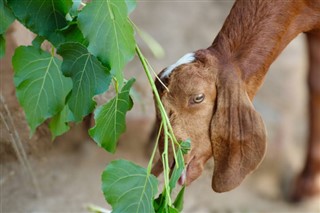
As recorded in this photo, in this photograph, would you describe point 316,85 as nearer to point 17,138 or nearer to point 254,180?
point 254,180

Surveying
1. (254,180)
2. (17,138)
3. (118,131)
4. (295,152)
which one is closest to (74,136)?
(17,138)

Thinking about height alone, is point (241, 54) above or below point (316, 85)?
above

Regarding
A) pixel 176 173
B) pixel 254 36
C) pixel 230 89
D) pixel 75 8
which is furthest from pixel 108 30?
pixel 254 36

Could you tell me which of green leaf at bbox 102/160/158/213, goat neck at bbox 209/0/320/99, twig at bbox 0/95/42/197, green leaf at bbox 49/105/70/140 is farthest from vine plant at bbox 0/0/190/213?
twig at bbox 0/95/42/197

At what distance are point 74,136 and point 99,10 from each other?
1.39 m

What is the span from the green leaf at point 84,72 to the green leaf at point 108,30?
0.06m

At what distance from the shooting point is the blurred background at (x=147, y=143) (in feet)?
8.13

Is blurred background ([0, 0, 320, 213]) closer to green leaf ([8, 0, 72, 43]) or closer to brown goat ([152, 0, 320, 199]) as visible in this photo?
brown goat ([152, 0, 320, 199])

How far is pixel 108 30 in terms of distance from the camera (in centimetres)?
153

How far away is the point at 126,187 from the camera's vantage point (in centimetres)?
154

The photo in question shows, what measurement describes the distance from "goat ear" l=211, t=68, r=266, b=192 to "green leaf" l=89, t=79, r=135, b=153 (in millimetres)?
306

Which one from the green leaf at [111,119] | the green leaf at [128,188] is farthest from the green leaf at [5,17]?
the green leaf at [128,188]

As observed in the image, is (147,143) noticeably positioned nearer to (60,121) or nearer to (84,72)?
(60,121)

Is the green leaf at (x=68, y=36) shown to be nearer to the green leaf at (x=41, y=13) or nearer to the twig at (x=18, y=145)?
the green leaf at (x=41, y=13)
